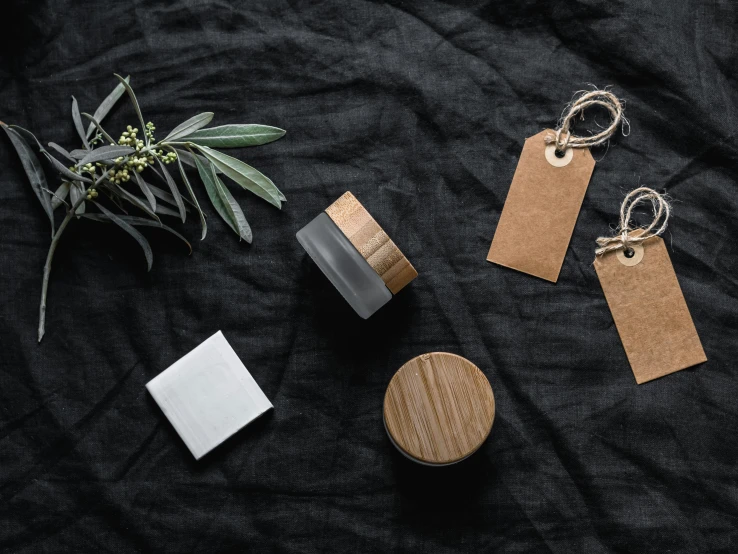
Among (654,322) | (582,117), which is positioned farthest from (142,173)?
(654,322)

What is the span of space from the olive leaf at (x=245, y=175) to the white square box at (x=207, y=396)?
0.24 meters

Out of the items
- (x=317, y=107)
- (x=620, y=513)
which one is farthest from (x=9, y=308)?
(x=620, y=513)

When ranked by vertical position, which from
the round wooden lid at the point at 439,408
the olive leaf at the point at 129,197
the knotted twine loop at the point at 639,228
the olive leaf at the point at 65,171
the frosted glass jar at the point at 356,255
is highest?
the olive leaf at the point at 65,171

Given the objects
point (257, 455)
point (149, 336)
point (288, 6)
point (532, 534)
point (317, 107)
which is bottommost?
point (532, 534)

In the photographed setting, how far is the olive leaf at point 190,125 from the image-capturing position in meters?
1.11

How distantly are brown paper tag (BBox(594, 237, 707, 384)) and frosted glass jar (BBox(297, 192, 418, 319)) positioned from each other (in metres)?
0.34

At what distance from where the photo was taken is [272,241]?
1151 mm

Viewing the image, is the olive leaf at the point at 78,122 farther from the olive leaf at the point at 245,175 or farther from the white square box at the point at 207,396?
the white square box at the point at 207,396

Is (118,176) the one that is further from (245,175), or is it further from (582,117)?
(582,117)

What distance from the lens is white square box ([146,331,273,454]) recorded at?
3.62ft

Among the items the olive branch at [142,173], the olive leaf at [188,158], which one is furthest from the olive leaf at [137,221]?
the olive leaf at [188,158]

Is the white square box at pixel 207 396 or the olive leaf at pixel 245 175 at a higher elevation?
the olive leaf at pixel 245 175

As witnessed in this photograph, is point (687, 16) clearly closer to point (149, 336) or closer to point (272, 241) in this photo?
point (272, 241)

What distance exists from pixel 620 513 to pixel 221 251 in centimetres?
73
